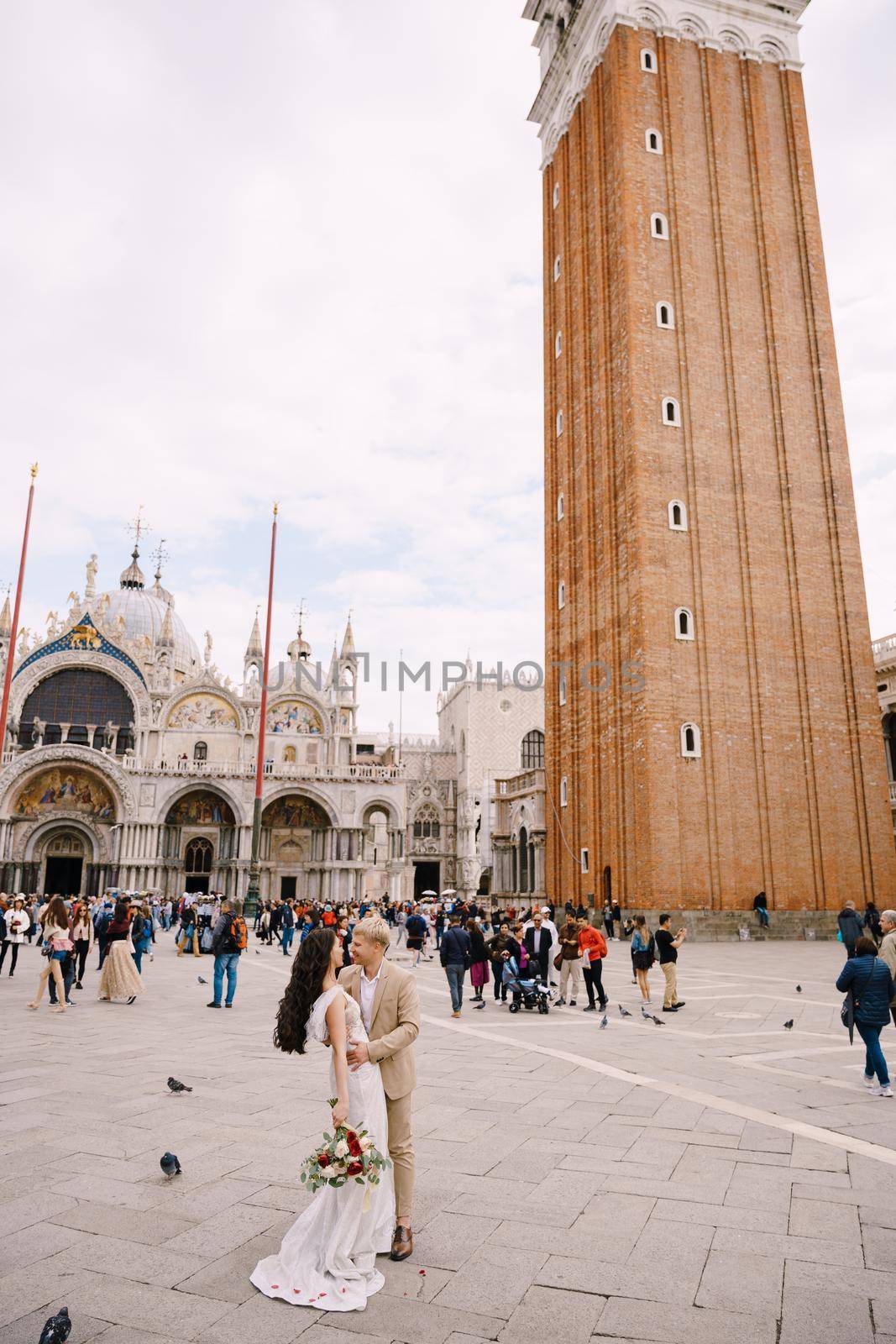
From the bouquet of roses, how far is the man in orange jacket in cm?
865

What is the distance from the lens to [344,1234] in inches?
153

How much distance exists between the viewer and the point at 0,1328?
338 centimetres

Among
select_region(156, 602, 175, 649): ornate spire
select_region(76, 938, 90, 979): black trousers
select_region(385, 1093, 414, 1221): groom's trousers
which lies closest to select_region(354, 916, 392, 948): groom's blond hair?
select_region(385, 1093, 414, 1221): groom's trousers

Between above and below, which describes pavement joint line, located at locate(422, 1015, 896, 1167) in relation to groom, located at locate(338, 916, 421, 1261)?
Answer: below

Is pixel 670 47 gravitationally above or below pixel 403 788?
above

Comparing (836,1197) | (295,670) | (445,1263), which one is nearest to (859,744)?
(836,1197)

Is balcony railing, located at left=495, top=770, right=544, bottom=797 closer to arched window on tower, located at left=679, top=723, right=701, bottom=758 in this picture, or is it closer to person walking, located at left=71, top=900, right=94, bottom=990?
arched window on tower, located at left=679, top=723, right=701, bottom=758

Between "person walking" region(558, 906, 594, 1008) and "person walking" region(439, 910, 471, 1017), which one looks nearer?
"person walking" region(439, 910, 471, 1017)

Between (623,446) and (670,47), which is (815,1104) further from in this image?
(670,47)

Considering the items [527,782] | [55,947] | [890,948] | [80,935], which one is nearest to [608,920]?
[527,782]

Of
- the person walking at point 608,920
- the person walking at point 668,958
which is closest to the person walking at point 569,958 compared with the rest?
the person walking at point 668,958

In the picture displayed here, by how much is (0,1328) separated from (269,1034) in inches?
285

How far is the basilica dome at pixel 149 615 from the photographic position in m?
53.1

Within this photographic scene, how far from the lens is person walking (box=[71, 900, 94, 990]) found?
14.1 m
